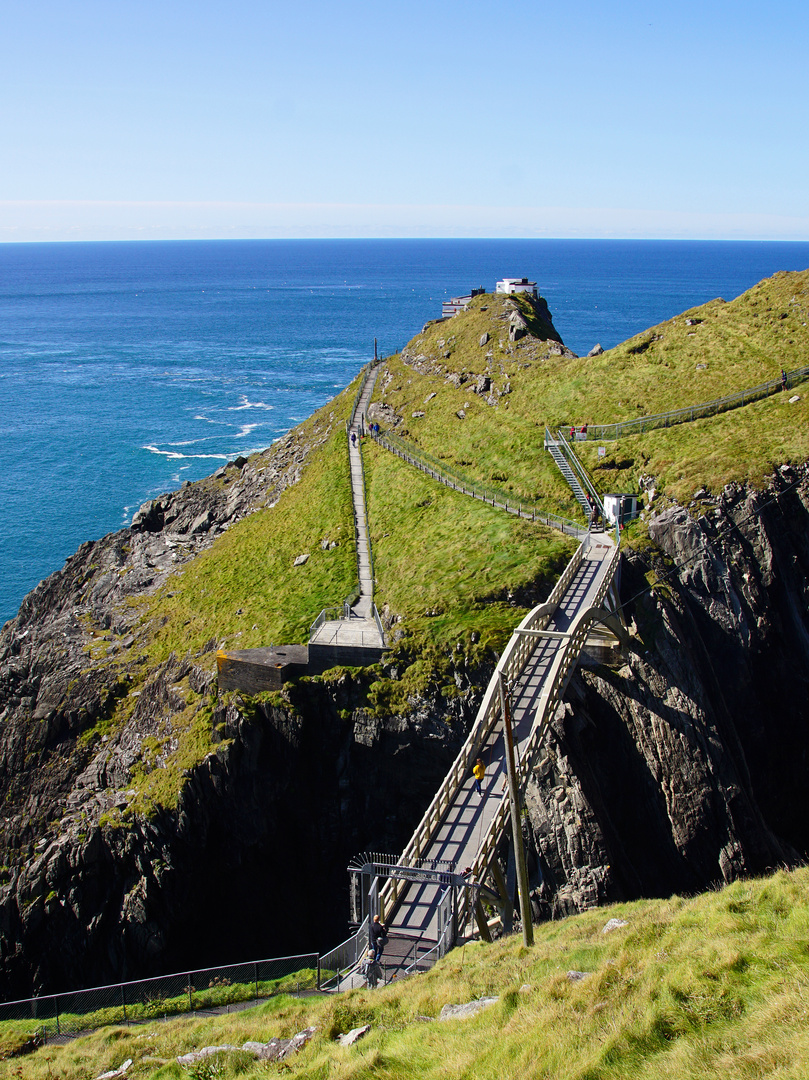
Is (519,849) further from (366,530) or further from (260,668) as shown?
(366,530)

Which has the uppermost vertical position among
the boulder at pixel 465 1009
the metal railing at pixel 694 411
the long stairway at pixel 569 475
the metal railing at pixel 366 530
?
the metal railing at pixel 694 411

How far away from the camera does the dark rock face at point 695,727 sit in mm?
32562

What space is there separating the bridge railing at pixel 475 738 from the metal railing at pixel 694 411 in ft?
59.6

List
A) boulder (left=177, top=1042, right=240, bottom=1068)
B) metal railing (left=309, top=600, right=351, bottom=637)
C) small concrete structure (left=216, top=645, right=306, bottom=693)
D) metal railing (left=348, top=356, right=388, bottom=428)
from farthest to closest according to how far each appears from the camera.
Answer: metal railing (left=348, top=356, right=388, bottom=428)
metal railing (left=309, top=600, right=351, bottom=637)
small concrete structure (left=216, top=645, right=306, bottom=693)
boulder (left=177, top=1042, right=240, bottom=1068)

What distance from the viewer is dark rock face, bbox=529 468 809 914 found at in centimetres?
3256

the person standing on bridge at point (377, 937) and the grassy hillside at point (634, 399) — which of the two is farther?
the grassy hillside at point (634, 399)

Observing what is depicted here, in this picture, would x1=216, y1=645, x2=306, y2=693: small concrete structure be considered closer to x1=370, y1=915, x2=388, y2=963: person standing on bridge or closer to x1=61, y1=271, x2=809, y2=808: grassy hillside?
x1=61, y1=271, x2=809, y2=808: grassy hillside

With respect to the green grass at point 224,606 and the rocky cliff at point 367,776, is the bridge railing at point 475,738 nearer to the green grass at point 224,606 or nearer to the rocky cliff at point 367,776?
the rocky cliff at point 367,776


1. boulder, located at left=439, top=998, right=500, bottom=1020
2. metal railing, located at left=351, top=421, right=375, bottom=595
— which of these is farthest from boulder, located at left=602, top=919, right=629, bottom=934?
metal railing, located at left=351, top=421, right=375, bottom=595

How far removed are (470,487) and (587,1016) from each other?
40.1 m

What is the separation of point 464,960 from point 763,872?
2007 centimetres

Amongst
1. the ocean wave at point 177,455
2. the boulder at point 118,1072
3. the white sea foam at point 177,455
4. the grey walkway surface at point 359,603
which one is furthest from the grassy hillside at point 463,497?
the white sea foam at point 177,455

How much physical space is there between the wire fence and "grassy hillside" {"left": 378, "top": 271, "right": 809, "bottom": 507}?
31310 mm

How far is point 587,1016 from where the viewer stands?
46.1 feet
